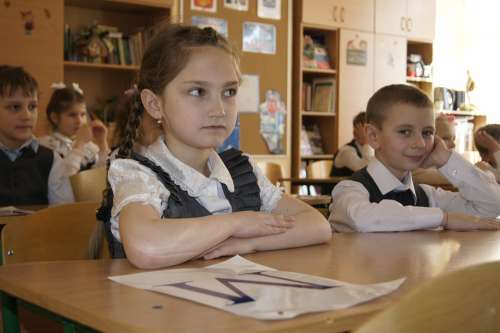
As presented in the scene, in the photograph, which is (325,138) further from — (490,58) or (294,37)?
(490,58)

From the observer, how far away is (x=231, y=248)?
125 cm

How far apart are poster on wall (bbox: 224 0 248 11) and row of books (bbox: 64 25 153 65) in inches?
35.4

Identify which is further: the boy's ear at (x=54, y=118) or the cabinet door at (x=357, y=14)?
the cabinet door at (x=357, y=14)

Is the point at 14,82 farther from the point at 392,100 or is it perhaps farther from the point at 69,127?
the point at 392,100

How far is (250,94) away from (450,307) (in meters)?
5.71

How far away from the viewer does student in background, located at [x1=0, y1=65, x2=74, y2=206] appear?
134 inches

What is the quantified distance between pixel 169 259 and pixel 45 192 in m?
2.54

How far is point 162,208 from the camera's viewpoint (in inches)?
57.2

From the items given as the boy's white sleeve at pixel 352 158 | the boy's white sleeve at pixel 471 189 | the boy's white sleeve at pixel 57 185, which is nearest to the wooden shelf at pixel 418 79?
the boy's white sleeve at pixel 352 158

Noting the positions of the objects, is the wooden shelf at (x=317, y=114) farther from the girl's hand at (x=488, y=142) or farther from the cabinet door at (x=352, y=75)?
the girl's hand at (x=488, y=142)

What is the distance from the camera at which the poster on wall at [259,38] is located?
6160 millimetres

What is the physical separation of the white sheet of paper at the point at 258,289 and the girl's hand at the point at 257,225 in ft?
0.58

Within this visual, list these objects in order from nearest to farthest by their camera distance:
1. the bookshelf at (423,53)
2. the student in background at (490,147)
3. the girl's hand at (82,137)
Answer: the student in background at (490,147)
the girl's hand at (82,137)
the bookshelf at (423,53)

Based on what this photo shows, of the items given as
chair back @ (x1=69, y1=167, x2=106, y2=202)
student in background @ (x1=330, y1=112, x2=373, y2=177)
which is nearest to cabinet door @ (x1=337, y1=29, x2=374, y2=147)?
student in background @ (x1=330, y1=112, x2=373, y2=177)
